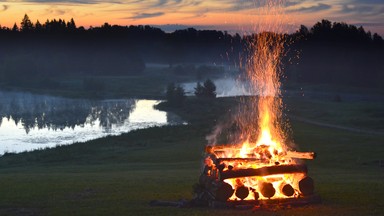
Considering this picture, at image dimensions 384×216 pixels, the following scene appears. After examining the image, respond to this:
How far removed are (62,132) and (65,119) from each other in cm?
1726

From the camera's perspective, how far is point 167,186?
26.1m

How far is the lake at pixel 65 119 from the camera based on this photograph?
238ft

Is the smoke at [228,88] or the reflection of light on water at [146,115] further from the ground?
the reflection of light on water at [146,115]

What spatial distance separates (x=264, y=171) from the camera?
67.6ft

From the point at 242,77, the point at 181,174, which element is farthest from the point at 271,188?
the point at 242,77

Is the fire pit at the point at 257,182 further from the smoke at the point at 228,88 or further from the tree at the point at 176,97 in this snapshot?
the smoke at the point at 228,88

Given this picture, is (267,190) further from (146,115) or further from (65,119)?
(146,115)

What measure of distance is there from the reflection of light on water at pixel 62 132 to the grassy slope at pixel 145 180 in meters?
10.3

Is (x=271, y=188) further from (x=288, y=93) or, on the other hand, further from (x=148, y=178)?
(x=288, y=93)

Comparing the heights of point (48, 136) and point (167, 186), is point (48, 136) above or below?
below

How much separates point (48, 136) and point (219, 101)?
155 ft

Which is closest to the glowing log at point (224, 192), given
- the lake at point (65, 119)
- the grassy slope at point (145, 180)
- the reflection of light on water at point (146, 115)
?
the grassy slope at point (145, 180)

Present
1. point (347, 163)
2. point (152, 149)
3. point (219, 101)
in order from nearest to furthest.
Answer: point (347, 163) < point (152, 149) < point (219, 101)

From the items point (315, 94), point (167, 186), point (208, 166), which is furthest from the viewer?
point (315, 94)
